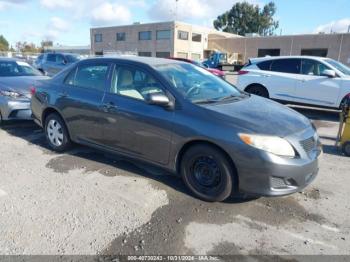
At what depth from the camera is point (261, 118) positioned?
3.63 meters

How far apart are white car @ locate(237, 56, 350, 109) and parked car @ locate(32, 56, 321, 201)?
4896mm

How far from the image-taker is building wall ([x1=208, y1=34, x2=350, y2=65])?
4203 centimetres

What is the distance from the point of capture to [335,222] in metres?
3.42

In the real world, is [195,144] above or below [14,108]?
above

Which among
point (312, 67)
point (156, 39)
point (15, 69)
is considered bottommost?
point (15, 69)

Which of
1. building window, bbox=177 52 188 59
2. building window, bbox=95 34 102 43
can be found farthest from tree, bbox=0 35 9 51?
building window, bbox=177 52 188 59

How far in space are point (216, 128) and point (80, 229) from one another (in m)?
1.75

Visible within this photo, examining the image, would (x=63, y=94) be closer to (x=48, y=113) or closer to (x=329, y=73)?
(x=48, y=113)

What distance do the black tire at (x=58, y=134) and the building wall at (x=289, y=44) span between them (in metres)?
42.5

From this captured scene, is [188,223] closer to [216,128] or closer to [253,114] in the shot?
[216,128]

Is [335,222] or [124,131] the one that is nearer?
[335,222]

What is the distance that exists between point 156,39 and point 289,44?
20.0 metres

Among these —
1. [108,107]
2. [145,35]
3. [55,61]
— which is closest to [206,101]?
[108,107]

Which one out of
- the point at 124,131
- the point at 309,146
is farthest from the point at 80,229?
the point at 309,146
